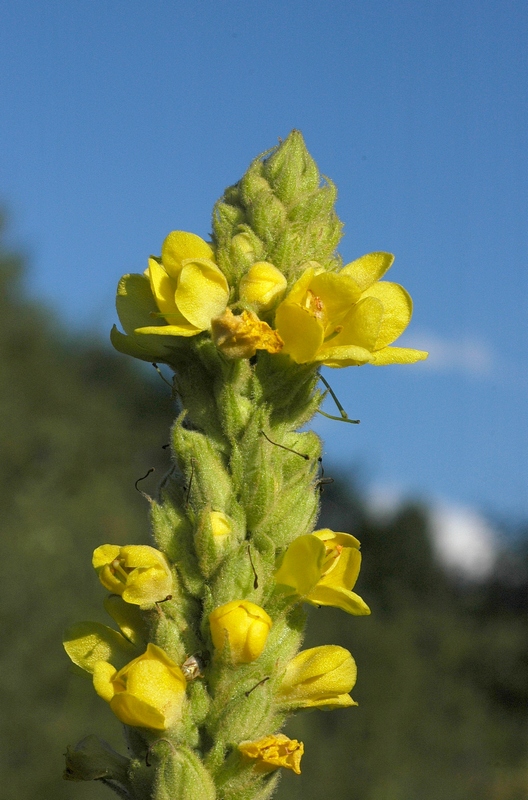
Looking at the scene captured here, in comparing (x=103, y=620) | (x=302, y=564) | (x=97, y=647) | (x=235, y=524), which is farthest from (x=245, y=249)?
(x=103, y=620)

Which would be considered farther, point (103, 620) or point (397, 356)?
point (103, 620)

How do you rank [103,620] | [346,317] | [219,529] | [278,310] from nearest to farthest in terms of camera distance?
[219,529], [278,310], [346,317], [103,620]

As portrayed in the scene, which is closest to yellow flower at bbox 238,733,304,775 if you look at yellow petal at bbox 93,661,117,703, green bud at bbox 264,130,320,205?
yellow petal at bbox 93,661,117,703

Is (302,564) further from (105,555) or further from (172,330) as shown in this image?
(172,330)

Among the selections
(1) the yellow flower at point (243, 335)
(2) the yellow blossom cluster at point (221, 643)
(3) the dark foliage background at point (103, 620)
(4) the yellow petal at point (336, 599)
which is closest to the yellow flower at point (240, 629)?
(2) the yellow blossom cluster at point (221, 643)

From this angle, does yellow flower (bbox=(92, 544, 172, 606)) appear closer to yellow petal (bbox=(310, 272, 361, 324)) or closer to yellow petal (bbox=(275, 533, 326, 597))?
yellow petal (bbox=(275, 533, 326, 597))

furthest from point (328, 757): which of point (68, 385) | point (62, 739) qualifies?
point (68, 385)
